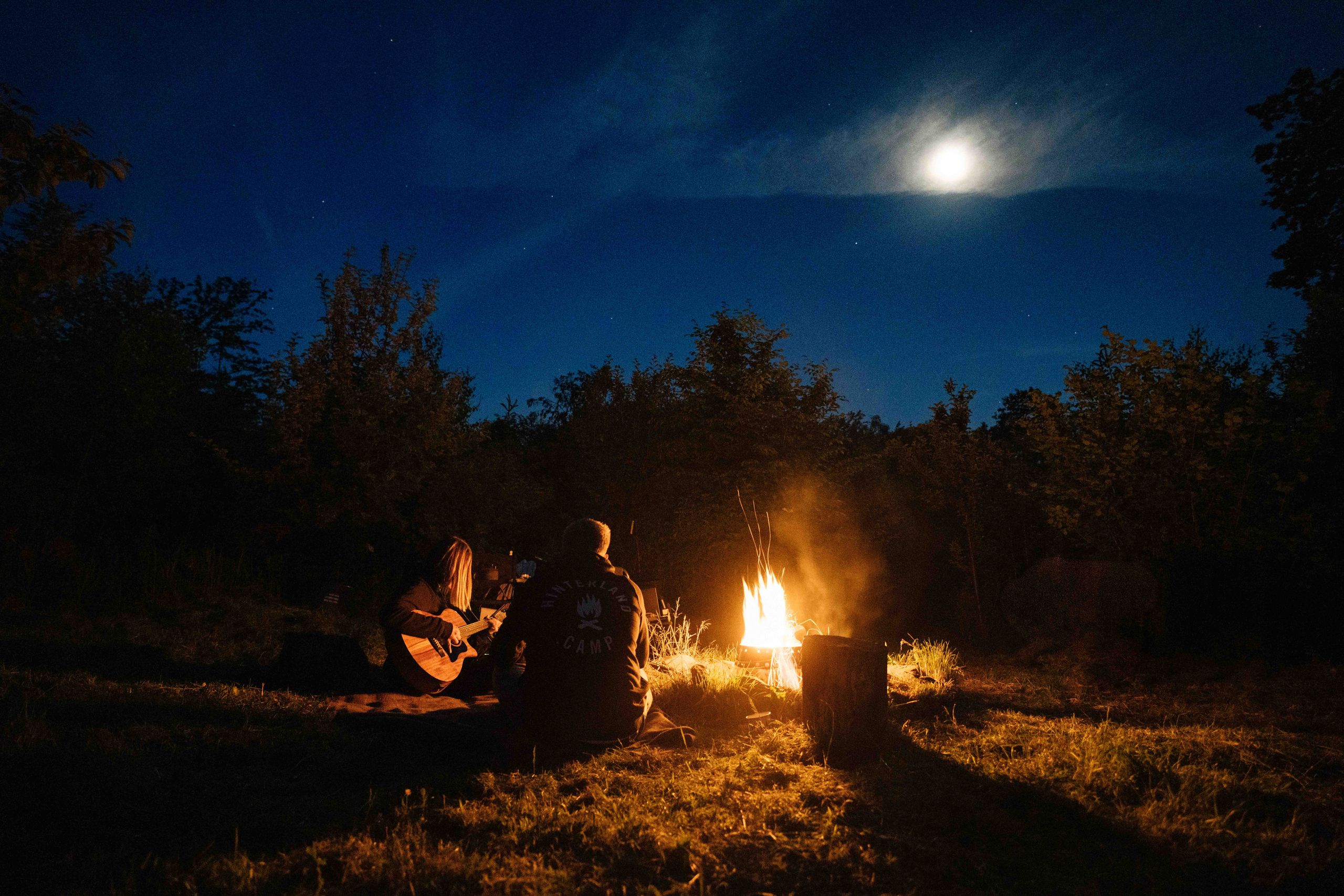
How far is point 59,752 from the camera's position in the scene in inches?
149

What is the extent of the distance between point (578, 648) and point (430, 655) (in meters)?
2.32

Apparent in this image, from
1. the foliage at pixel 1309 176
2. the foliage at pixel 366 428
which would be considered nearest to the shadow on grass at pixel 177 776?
the foliage at pixel 366 428

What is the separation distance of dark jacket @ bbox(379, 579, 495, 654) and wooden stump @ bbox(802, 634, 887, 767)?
3100 millimetres

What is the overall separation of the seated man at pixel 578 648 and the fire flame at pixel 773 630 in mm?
1842

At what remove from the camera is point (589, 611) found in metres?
4.27

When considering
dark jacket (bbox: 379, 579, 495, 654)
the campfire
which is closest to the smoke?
the campfire

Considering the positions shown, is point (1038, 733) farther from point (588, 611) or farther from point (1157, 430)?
point (1157, 430)

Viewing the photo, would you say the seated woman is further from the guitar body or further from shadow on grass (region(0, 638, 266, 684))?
shadow on grass (region(0, 638, 266, 684))

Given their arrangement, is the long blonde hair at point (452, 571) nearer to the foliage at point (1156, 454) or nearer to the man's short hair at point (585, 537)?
the man's short hair at point (585, 537)

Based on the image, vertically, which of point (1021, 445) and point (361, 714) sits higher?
point (1021, 445)

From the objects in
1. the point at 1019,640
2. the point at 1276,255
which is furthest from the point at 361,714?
the point at 1276,255

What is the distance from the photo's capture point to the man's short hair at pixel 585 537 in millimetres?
4434

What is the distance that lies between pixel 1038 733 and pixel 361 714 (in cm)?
465

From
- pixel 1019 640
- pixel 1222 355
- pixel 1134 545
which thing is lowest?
pixel 1019 640
